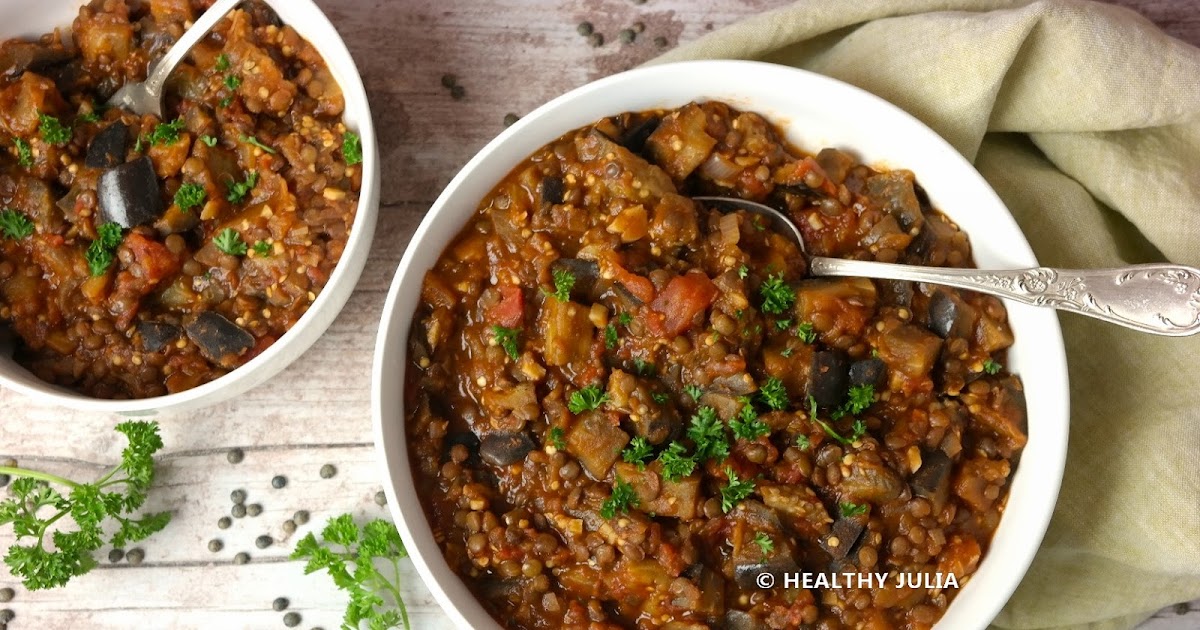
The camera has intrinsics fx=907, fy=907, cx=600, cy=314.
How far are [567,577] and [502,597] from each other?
1.07 ft

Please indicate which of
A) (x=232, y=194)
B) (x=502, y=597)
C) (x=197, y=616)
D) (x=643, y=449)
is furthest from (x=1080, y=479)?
(x=197, y=616)

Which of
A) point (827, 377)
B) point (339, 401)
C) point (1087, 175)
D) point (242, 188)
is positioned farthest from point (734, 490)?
point (242, 188)

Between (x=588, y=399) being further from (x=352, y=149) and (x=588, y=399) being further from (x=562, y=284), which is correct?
(x=352, y=149)

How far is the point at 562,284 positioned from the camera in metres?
3.77

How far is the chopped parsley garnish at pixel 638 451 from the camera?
3707 millimetres

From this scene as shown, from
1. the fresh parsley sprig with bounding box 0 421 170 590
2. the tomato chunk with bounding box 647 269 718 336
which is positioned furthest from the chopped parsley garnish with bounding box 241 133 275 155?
the tomato chunk with bounding box 647 269 718 336

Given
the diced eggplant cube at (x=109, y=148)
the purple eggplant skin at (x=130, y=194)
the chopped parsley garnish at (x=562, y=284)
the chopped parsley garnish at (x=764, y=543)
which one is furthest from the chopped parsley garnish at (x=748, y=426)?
the diced eggplant cube at (x=109, y=148)

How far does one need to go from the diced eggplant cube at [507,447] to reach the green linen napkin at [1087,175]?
2.02 m

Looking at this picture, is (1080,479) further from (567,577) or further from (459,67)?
(459,67)

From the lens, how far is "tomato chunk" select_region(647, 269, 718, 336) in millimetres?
3744

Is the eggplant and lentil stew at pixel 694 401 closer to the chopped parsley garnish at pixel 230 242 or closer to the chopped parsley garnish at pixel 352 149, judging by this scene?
the chopped parsley garnish at pixel 352 149

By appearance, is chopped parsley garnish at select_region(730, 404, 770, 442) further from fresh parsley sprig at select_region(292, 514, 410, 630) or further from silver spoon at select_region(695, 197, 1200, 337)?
fresh parsley sprig at select_region(292, 514, 410, 630)

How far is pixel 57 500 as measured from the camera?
4.48 meters

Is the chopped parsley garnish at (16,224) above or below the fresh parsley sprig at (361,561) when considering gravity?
above
